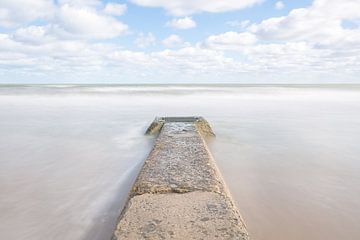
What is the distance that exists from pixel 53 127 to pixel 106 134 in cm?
235

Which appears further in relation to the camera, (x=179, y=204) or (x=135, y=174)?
(x=135, y=174)

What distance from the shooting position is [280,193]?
436cm

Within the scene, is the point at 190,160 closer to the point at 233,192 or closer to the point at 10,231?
the point at 233,192

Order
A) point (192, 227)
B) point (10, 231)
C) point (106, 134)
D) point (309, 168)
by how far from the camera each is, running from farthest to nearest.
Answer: point (106, 134)
point (309, 168)
point (10, 231)
point (192, 227)

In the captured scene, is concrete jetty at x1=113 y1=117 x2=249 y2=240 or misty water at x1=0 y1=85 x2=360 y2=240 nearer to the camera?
concrete jetty at x1=113 y1=117 x2=249 y2=240

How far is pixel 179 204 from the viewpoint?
309 cm

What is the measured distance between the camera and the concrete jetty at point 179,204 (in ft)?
8.37

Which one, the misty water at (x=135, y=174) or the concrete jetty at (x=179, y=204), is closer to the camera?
the concrete jetty at (x=179, y=204)

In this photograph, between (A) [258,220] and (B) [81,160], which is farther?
(B) [81,160]

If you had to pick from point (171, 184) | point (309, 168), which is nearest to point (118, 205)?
point (171, 184)

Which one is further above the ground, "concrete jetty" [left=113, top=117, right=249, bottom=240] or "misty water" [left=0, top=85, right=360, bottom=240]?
"concrete jetty" [left=113, top=117, right=249, bottom=240]

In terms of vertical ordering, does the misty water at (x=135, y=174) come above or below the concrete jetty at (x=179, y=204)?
below

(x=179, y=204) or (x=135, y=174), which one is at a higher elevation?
(x=179, y=204)

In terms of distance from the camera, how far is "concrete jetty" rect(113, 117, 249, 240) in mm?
2551
